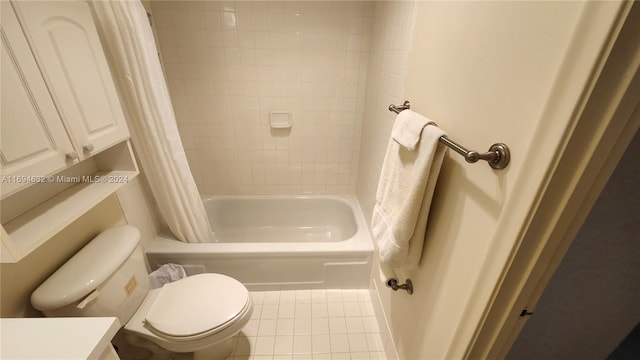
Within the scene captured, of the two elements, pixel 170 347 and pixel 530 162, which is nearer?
pixel 530 162

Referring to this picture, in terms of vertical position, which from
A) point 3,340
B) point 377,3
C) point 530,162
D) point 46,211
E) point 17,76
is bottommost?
point 3,340

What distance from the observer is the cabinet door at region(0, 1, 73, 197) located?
64 centimetres

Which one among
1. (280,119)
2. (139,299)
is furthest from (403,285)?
(280,119)

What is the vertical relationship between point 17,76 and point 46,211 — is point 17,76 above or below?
above

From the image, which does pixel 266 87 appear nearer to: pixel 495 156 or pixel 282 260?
pixel 282 260

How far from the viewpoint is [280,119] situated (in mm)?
1984

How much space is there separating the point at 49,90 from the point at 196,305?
94cm

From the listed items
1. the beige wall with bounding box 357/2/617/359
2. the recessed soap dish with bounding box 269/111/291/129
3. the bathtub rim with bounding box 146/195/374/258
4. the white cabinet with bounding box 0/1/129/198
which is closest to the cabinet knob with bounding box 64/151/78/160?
the white cabinet with bounding box 0/1/129/198

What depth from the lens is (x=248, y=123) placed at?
199 centimetres

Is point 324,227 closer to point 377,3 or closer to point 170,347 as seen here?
point 170,347

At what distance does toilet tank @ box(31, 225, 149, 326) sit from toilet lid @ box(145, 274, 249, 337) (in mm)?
124

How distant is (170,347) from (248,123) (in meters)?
1.46

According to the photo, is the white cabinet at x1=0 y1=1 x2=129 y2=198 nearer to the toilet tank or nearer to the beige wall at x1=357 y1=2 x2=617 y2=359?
the toilet tank

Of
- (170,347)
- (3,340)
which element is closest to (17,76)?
(3,340)
